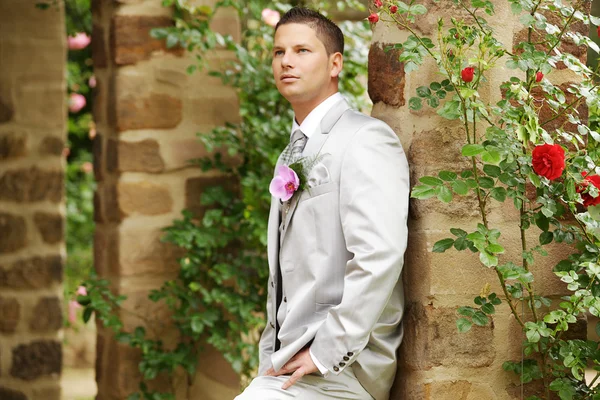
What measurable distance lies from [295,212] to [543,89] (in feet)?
2.16

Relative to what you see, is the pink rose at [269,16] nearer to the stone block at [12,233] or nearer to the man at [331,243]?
the man at [331,243]

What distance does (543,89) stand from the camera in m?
1.97

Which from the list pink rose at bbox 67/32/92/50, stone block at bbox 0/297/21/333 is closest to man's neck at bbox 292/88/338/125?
stone block at bbox 0/297/21/333

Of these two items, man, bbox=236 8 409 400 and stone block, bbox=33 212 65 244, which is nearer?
man, bbox=236 8 409 400

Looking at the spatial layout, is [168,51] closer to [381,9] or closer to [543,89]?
[381,9]

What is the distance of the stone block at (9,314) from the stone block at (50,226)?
34cm

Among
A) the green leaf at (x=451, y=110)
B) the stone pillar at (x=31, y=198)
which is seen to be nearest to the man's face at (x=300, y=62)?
the green leaf at (x=451, y=110)

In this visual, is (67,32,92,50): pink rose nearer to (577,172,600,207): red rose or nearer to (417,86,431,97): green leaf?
(417,86,431,97): green leaf

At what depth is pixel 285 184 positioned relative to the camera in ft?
6.81

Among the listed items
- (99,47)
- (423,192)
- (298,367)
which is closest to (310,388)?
(298,367)

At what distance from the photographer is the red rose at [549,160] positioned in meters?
1.83

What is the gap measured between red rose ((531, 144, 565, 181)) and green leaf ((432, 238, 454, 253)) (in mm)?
257

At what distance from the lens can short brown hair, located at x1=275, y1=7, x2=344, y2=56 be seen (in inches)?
85.1

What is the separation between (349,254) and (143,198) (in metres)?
1.56
